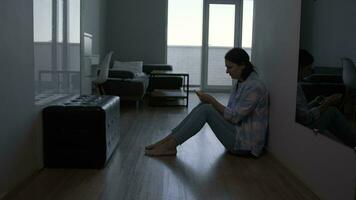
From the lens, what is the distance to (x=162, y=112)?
5.62m

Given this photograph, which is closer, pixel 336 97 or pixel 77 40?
pixel 336 97

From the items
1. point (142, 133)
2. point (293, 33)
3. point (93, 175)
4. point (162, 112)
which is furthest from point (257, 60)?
point (162, 112)

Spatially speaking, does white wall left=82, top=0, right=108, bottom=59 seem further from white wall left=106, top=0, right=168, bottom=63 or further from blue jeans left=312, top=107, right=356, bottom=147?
blue jeans left=312, top=107, right=356, bottom=147

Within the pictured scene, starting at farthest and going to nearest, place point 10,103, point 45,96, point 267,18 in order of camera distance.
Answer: point 267,18 < point 45,96 < point 10,103

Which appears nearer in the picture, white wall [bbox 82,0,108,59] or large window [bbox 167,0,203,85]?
white wall [bbox 82,0,108,59]

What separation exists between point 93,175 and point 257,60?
1.90 meters

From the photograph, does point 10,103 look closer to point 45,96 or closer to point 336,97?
point 45,96

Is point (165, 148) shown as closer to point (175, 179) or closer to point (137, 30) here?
point (175, 179)

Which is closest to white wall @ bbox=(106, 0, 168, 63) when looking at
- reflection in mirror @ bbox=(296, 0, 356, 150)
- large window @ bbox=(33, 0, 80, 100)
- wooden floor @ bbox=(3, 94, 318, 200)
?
large window @ bbox=(33, 0, 80, 100)

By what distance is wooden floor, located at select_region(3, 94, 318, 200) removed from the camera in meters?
2.17

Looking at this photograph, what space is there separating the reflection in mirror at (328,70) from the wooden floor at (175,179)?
44cm

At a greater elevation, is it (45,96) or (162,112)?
(45,96)

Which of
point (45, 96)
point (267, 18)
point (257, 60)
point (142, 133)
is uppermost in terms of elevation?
point (267, 18)

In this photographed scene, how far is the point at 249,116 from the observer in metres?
3.00
